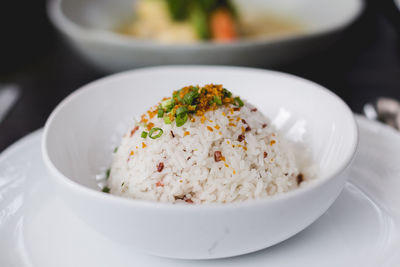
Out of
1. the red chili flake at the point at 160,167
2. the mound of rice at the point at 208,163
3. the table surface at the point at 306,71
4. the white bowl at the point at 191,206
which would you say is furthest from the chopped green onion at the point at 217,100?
the table surface at the point at 306,71

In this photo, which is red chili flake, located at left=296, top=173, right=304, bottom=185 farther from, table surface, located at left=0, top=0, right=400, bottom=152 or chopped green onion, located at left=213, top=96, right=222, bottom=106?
table surface, located at left=0, top=0, right=400, bottom=152

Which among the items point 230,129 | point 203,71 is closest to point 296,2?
point 203,71

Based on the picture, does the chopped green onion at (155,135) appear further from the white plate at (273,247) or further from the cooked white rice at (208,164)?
the white plate at (273,247)

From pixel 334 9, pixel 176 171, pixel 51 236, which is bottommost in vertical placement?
→ pixel 334 9

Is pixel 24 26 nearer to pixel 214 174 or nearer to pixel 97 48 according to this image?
pixel 97 48

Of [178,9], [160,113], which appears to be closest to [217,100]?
[160,113]

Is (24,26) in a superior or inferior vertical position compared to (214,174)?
inferior
